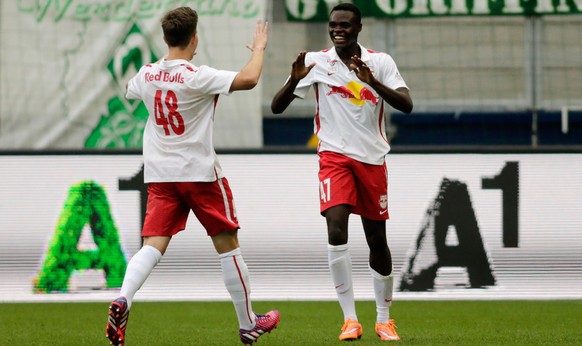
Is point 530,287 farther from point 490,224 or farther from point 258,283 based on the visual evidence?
point 258,283

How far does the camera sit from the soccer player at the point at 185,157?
5.75m

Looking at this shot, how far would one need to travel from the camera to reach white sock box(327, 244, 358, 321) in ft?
21.4

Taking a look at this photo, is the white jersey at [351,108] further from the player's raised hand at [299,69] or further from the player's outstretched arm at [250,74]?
the player's outstretched arm at [250,74]

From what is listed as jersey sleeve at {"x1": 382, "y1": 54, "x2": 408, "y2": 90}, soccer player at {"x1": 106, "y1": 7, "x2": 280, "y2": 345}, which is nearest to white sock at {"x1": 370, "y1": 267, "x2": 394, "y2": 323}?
soccer player at {"x1": 106, "y1": 7, "x2": 280, "y2": 345}

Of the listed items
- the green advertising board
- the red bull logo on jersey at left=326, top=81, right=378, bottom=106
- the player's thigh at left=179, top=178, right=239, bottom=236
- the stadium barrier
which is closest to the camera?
the player's thigh at left=179, top=178, right=239, bottom=236

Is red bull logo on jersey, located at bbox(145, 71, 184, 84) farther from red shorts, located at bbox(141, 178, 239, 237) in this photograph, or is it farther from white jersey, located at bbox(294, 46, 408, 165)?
white jersey, located at bbox(294, 46, 408, 165)

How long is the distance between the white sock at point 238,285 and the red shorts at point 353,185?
0.78 meters

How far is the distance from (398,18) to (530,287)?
2.97 meters

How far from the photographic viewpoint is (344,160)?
6.54 metres

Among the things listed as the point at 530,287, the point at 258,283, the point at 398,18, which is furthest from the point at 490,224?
the point at 398,18

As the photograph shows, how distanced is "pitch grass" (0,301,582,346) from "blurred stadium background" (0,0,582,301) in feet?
1.05

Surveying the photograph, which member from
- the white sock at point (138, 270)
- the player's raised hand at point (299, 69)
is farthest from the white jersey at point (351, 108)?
the white sock at point (138, 270)

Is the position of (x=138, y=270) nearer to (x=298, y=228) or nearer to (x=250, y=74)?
(x=250, y=74)

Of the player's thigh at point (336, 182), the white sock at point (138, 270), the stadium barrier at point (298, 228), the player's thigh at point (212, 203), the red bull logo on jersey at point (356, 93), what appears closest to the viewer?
the white sock at point (138, 270)
